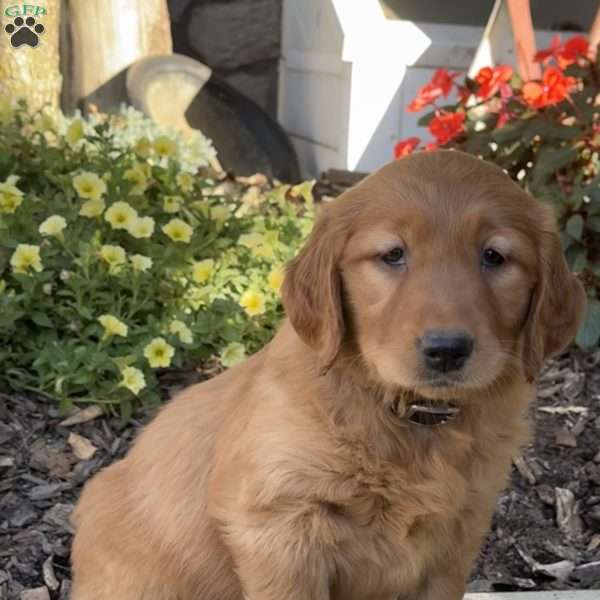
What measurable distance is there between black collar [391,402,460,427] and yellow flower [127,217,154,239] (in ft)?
6.46

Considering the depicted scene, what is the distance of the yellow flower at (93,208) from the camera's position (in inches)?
163

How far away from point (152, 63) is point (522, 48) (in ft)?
8.62

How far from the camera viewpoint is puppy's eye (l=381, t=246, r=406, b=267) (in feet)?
7.55

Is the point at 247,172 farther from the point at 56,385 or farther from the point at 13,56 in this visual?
the point at 56,385

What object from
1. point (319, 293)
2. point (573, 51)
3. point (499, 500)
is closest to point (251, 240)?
point (499, 500)

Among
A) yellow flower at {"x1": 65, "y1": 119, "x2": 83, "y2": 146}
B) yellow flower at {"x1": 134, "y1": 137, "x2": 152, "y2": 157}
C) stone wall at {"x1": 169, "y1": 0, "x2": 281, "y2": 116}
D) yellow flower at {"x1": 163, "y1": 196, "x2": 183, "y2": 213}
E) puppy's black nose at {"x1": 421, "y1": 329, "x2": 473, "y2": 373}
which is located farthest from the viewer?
stone wall at {"x1": 169, "y1": 0, "x2": 281, "y2": 116}

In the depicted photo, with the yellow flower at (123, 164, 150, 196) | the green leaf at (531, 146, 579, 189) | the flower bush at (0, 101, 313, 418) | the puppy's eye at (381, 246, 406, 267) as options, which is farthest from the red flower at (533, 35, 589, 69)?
the puppy's eye at (381, 246, 406, 267)

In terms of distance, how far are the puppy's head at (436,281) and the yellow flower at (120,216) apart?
1.76 metres

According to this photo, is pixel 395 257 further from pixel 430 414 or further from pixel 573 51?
pixel 573 51

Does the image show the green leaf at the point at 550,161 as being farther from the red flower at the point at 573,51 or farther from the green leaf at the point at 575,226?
the red flower at the point at 573,51

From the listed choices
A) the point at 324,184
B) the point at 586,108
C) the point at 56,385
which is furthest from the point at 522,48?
the point at 56,385

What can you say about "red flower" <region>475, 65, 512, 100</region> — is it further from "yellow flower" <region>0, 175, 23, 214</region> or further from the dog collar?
the dog collar

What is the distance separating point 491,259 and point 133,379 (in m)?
1.81

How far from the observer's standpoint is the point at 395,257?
7.59 ft
